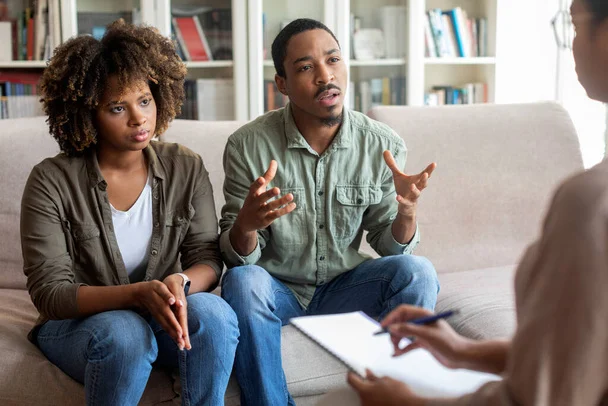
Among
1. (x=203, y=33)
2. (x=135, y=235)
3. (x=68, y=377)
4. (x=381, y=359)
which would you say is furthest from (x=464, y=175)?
(x=203, y=33)

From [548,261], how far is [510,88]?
3202mm

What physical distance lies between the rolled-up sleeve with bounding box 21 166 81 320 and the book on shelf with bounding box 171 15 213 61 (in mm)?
1804

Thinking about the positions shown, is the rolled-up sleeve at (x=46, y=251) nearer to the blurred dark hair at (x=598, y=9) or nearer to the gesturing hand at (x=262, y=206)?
the gesturing hand at (x=262, y=206)

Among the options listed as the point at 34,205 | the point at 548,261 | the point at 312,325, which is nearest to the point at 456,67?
the point at 34,205

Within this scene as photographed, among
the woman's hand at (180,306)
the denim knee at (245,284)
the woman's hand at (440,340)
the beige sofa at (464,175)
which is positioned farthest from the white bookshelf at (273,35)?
the woman's hand at (440,340)

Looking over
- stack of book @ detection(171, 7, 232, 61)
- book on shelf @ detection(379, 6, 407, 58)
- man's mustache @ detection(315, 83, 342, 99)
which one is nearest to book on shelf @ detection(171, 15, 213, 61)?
stack of book @ detection(171, 7, 232, 61)

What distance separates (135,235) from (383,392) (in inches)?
42.1

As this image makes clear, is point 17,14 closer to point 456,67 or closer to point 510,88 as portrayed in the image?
point 456,67

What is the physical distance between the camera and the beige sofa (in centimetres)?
206

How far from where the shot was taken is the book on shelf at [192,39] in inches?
135

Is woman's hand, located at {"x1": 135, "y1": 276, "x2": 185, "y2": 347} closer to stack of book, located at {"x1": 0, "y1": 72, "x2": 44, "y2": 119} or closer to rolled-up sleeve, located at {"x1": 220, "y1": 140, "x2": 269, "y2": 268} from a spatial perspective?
rolled-up sleeve, located at {"x1": 220, "y1": 140, "x2": 269, "y2": 268}

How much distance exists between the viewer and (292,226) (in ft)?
6.32

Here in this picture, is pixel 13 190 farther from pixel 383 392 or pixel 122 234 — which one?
pixel 383 392

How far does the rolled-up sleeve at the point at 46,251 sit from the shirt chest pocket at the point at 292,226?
48 centimetres
